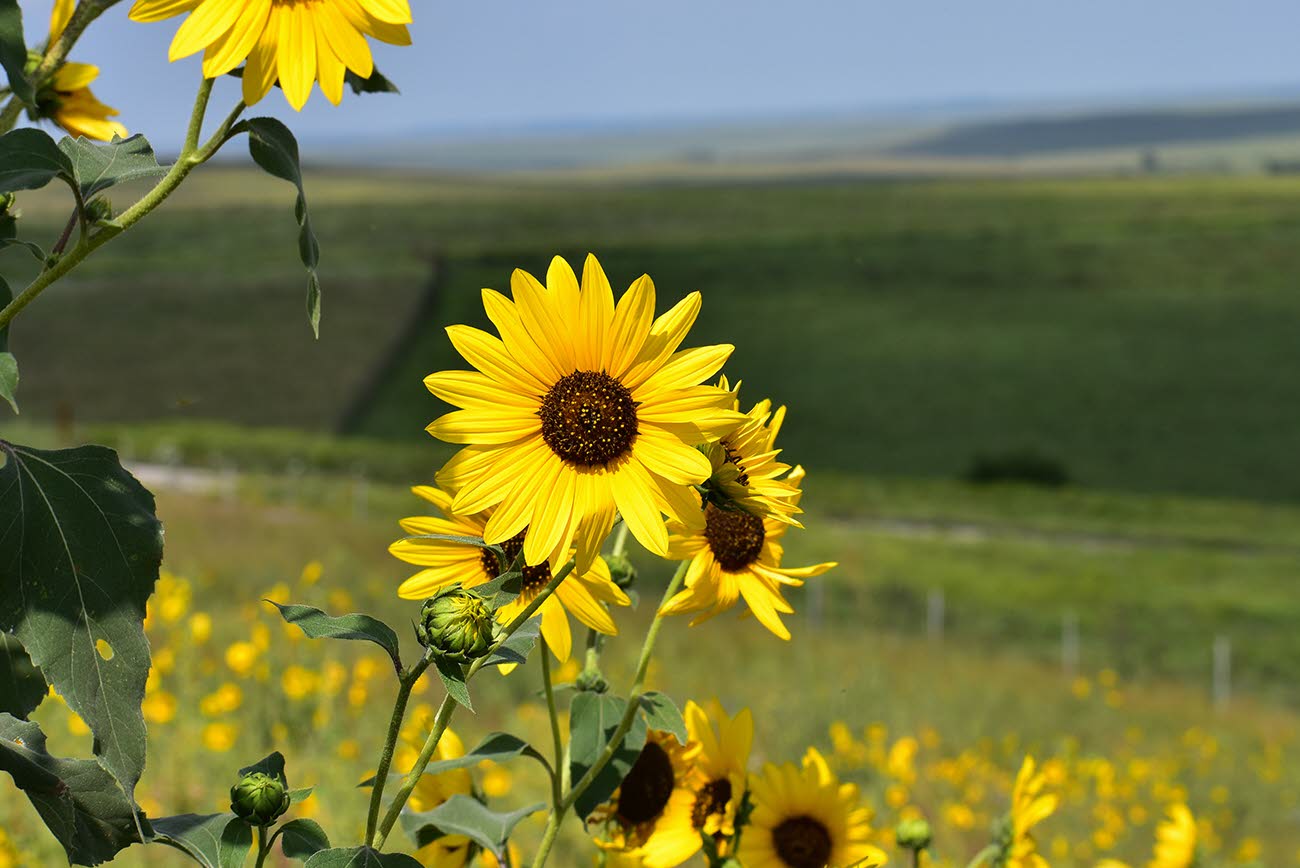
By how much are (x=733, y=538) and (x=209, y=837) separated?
65cm

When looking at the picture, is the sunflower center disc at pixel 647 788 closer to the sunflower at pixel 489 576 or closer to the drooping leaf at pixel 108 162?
the sunflower at pixel 489 576

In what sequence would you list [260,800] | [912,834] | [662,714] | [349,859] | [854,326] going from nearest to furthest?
[349,859] → [260,800] → [662,714] → [912,834] → [854,326]

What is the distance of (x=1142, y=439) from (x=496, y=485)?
4939cm

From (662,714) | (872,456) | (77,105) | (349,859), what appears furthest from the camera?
(872,456)

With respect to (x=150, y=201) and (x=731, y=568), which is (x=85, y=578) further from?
(x=731, y=568)

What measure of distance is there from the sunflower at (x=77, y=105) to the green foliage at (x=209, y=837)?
0.85 metres

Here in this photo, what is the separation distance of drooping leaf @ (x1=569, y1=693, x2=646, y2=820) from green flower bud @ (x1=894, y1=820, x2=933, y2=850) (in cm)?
47

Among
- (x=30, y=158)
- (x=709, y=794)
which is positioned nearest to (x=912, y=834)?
(x=709, y=794)

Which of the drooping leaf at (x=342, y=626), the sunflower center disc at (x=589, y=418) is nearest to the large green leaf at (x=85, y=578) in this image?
the drooping leaf at (x=342, y=626)

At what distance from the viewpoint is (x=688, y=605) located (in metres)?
1.43

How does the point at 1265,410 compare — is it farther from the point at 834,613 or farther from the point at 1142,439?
the point at 834,613

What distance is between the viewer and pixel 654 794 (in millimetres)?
1664

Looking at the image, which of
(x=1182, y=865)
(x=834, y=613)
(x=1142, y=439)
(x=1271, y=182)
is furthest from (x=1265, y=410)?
(x=1271, y=182)

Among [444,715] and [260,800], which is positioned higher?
[444,715]
